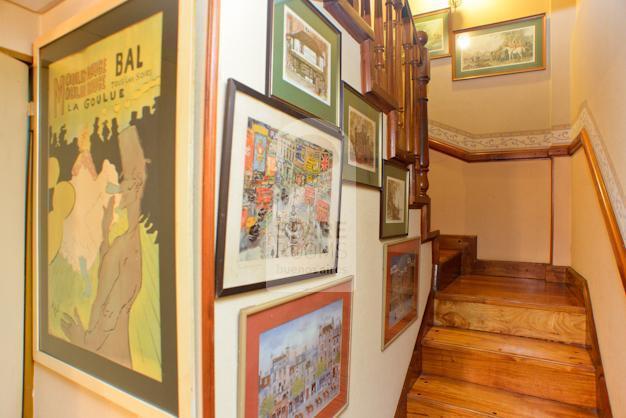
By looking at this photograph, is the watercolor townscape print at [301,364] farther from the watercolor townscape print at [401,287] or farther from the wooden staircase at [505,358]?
the wooden staircase at [505,358]

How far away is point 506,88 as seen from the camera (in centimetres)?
323

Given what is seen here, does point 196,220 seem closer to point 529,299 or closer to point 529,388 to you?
point 529,388

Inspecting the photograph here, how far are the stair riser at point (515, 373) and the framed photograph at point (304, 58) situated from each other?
1519 mm

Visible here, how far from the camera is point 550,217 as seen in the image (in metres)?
3.01

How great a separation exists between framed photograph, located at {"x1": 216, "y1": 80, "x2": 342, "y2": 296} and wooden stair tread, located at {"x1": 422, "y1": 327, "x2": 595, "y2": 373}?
1253mm

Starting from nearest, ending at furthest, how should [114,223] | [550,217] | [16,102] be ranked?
[114,223]
[16,102]
[550,217]

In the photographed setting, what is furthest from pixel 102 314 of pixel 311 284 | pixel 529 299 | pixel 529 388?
pixel 529 299

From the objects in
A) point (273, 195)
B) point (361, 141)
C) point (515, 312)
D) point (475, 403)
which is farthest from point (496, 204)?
point (273, 195)

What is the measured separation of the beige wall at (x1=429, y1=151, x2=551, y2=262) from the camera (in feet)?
10.1

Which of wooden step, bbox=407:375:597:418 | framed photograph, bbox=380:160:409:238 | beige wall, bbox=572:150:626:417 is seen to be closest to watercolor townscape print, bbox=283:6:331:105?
framed photograph, bbox=380:160:409:238

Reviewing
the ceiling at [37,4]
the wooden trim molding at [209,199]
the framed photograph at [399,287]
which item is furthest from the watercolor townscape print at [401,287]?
the ceiling at [37,4]

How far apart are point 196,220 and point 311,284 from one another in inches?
17.3

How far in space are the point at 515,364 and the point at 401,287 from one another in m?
0.75

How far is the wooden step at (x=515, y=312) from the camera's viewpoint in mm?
2010
